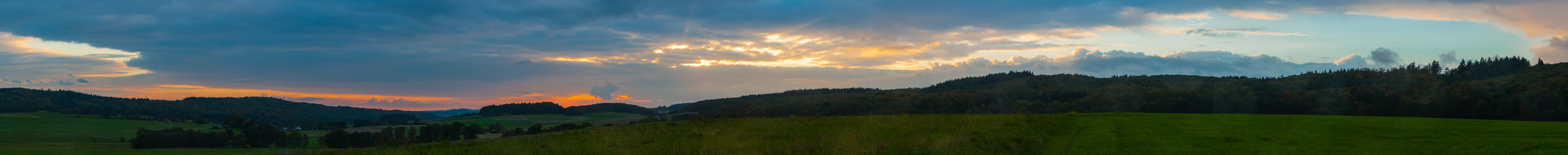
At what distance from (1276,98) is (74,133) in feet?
466

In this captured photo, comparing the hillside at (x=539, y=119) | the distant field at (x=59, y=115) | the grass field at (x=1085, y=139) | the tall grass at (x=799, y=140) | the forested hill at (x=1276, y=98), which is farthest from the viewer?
the hillside at (x=539, y=119)

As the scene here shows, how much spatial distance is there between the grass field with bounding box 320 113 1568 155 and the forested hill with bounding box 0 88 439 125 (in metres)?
129

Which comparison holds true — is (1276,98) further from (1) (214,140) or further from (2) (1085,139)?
(1) (214,140)

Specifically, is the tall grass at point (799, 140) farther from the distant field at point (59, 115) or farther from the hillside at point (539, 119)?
the distant field at point (59, 115)

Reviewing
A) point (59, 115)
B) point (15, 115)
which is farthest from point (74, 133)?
point (15, 115)

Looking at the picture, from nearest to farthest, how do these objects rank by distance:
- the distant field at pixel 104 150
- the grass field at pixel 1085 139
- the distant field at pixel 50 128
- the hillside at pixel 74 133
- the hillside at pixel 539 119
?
the grass field at pixel 1085 139
the distant field at pixel 104 150
the hillside at pixel 74 133
the distant field at pixel 50 128
the hillside at pixel 539 119

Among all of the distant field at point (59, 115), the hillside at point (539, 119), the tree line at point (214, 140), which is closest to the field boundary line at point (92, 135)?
the tree line at point (214, 140)

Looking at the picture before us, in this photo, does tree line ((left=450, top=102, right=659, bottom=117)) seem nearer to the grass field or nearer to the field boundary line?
the field boundary line

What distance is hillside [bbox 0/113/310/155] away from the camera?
148 feet

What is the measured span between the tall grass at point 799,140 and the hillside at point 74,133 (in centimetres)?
2909

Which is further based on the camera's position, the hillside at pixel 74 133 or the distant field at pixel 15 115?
the distant field at pixel 15 115

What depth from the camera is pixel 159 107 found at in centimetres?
13338

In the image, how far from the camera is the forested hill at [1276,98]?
6281cm

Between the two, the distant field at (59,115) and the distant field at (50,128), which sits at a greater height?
the distant field at (59,115)
